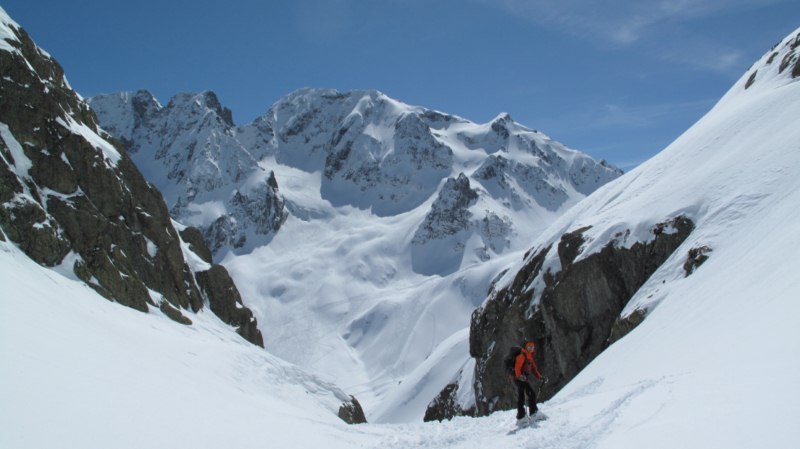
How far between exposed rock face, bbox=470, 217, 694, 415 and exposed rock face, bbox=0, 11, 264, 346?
25526mm

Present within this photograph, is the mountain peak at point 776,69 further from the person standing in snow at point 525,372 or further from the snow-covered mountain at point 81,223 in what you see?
the snow-covered mountain at point 81,223

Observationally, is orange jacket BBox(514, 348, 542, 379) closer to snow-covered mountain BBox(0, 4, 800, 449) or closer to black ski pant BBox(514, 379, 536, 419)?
black ski pant BBox(514, 379, 536, 419)

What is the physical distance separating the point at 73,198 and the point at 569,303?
37.0 meters

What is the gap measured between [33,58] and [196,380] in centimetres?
4240

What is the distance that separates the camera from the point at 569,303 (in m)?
36.8

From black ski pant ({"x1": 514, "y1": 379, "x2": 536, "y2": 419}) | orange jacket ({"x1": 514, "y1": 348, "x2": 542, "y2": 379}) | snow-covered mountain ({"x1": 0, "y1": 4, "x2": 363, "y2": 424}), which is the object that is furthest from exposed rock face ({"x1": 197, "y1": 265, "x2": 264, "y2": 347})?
black ski pant ({"x1": 514, "y1": 379, "x2": 536, "y2": 419})

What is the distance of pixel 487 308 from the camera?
50.6 metres

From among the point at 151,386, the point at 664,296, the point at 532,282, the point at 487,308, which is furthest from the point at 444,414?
the point at 151,386

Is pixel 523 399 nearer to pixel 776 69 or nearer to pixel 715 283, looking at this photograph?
pixel 715 283

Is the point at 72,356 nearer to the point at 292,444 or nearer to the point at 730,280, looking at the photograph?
the point at 292,444

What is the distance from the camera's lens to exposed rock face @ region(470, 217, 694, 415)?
32.4 metres

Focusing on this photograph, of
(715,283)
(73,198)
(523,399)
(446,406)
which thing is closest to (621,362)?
(715,283)

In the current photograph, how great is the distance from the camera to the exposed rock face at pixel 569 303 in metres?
32.4

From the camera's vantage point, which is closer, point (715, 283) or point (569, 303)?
point (715, 283)
